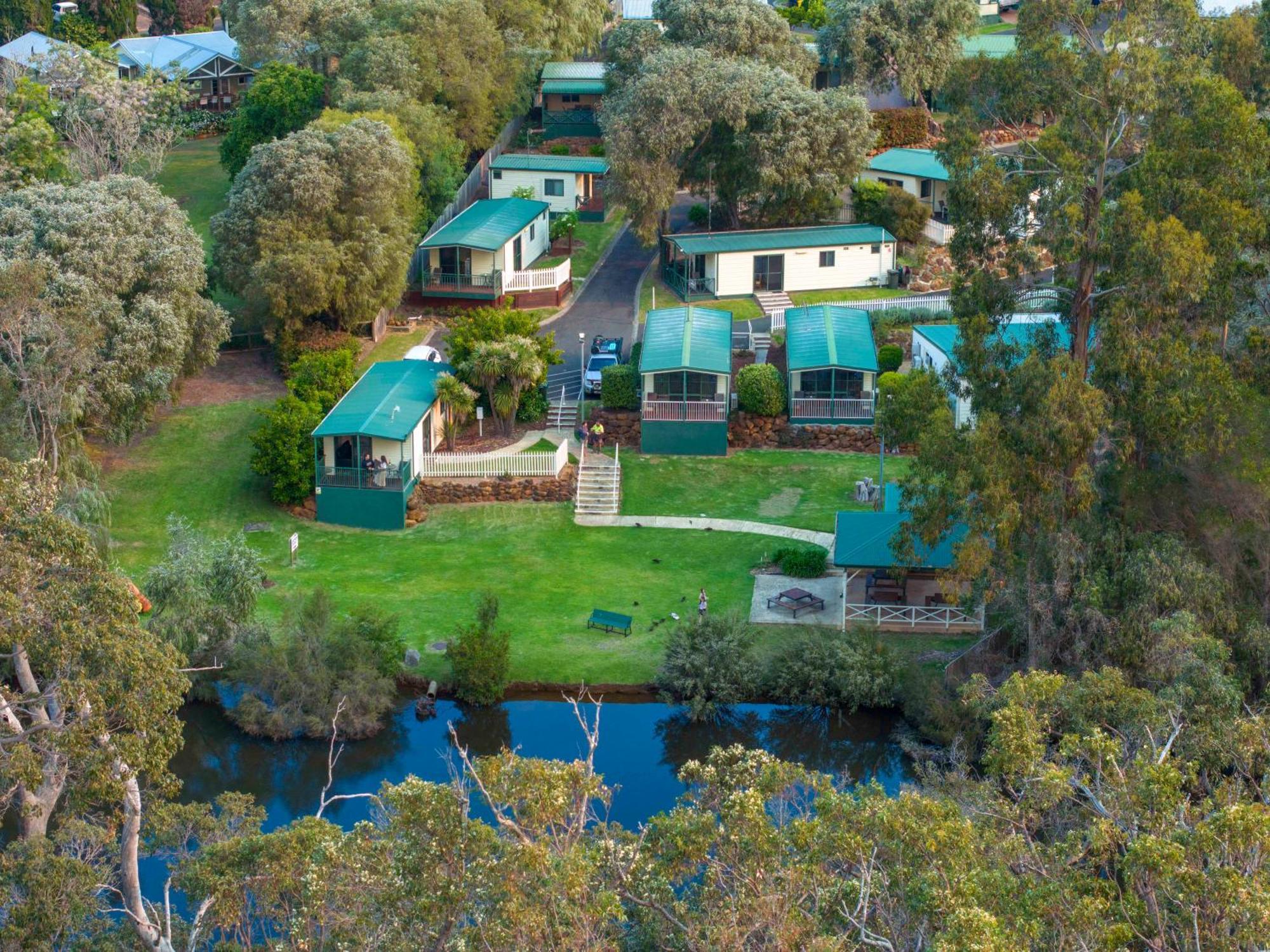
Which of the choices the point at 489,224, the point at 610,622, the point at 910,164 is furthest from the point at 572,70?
the point at 610,622

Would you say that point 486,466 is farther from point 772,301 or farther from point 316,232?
point 772,301

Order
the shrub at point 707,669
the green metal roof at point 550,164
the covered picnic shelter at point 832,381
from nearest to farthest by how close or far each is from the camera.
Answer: the shrub at point 707,669, the covered picnic shelter at point 832,381, the green metal roof at point 550,164

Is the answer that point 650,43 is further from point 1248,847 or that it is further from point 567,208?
point 1248,847

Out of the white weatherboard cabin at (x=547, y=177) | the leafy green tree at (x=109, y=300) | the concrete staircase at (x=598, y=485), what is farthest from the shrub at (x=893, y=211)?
the leafy green tree at (x=109, y=300)

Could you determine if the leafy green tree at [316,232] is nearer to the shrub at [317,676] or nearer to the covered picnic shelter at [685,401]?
the covered picnic shelter at [685,401]

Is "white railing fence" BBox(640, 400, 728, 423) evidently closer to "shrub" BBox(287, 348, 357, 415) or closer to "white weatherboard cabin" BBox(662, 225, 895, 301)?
"shrub" BBox(287, 348, 357, 415)

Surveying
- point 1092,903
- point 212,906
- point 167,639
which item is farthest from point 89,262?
point 1092,903

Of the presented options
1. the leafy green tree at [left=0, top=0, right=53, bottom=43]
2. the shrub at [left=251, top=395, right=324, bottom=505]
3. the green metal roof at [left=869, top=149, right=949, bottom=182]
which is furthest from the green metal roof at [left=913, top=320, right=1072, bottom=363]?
the leafy green tree at [left=0, top=0, right=53, bottom=43]
